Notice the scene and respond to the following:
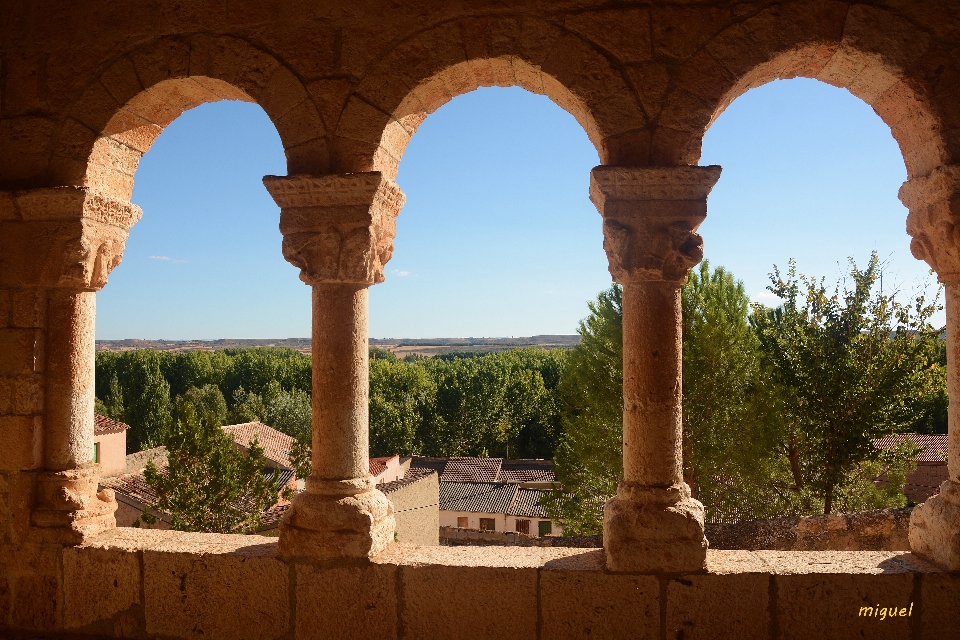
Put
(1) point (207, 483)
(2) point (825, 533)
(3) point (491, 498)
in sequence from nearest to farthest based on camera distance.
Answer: (2) point (825, 533), (1) point (207, 483), (3) point (491, 498)

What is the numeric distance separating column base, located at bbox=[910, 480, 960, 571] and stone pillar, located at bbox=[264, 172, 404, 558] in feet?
9.73

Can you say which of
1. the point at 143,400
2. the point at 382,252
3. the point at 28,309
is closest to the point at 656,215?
the point at 382,252

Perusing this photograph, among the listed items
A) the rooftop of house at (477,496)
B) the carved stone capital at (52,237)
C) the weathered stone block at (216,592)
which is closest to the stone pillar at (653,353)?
the weathered stone block at (216,592)

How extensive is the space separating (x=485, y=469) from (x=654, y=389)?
3798 centimetres

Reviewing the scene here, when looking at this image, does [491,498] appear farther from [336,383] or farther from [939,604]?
[939,604]

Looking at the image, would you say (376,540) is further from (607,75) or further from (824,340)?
(824,340)

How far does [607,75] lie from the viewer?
3432 mm

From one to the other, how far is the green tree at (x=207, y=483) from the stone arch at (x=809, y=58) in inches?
636

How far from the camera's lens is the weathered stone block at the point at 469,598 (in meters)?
3.37

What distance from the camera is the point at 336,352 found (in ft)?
11.9

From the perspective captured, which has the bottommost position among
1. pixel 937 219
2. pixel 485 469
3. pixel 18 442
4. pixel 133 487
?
pixel 485 469

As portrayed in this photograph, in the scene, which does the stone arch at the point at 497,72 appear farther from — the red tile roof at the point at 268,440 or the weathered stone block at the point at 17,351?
the red tile roof at the point at 268,440

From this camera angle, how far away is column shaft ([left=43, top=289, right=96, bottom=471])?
3.93 m

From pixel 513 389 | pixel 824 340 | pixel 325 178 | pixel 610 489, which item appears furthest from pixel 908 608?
pixel 513 389
